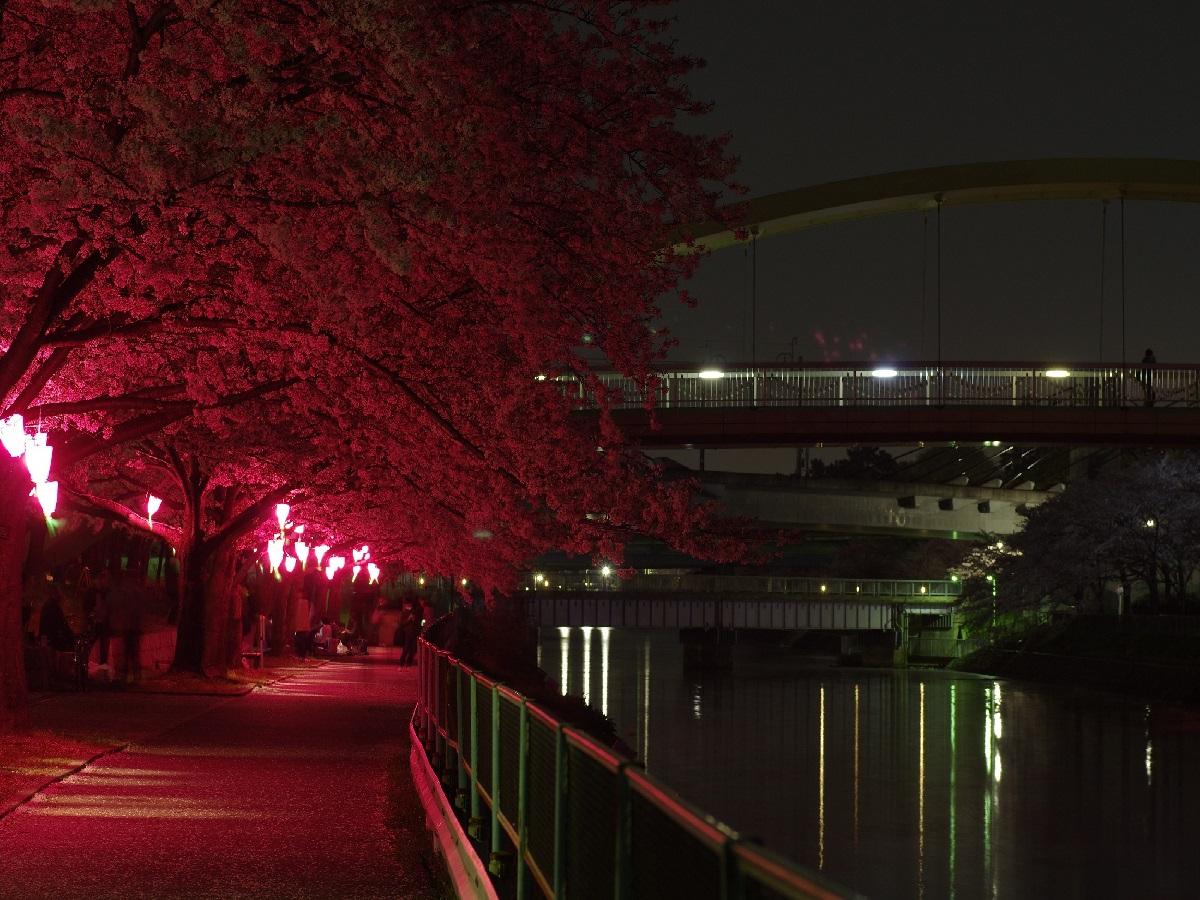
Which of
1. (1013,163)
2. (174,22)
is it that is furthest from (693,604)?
(174,22)

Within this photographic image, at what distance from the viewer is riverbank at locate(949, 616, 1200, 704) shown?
56.9 m

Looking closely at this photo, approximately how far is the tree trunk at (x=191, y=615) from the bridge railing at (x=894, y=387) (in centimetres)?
1590

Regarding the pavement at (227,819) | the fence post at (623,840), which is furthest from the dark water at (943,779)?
the fence post at (623,840)

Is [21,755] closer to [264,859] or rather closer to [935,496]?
[264,859]

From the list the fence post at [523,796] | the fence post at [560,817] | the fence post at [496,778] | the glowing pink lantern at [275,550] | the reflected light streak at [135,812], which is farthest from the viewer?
the glowing pink lantern at [275,550]

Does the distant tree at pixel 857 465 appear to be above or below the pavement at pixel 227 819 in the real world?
above

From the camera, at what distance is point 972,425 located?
147 ft

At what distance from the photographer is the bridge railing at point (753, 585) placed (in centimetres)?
8444

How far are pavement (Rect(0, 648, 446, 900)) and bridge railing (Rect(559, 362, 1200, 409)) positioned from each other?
24.0 meters

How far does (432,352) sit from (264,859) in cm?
798

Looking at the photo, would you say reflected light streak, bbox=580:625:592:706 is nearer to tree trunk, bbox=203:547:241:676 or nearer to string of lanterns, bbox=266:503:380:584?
string of lanterns, bbox=266:503:380:584

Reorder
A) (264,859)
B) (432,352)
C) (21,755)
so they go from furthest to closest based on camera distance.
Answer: (432,352), (21,755), (264,859)

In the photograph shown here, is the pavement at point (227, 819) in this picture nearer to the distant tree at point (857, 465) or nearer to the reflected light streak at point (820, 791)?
the reflected light streak at point (820, 791)

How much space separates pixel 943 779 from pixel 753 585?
4766 centimetres
